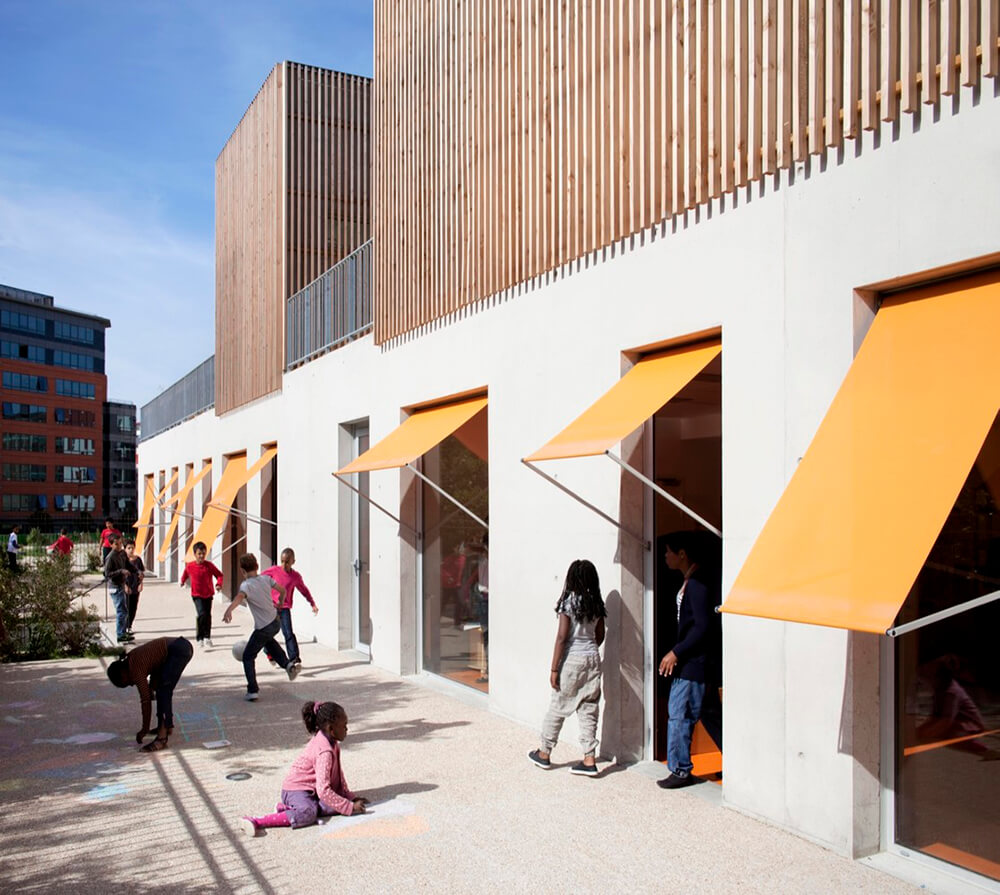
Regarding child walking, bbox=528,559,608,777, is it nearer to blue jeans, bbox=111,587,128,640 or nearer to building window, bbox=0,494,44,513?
blue jeans, bbox=111,587,128,640

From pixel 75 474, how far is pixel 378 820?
325ft

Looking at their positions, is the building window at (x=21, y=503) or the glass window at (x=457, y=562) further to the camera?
the building window at (x=21, y=503)

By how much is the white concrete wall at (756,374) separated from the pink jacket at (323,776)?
243cm

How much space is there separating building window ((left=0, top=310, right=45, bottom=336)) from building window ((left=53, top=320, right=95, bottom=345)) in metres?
1.84

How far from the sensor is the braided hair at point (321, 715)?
612 cm

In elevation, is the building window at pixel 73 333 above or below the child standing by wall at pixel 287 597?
above

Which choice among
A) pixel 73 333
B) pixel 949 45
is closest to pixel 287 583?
pixel 949 45

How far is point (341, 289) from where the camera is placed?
14.2 m

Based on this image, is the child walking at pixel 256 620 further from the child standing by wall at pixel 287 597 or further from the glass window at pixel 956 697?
the glass window at pixel 956 697

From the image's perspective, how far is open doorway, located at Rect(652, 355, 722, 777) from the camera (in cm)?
716

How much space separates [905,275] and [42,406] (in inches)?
3927

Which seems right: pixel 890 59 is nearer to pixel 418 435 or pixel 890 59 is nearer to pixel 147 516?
pixel 418 435

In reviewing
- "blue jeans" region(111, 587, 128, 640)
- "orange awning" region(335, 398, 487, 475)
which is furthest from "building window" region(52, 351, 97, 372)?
"orange awning" region(335, 398, 487, 475)

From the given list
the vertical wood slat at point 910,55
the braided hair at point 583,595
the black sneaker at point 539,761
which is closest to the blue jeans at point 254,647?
the black sneaker at point 539,761
